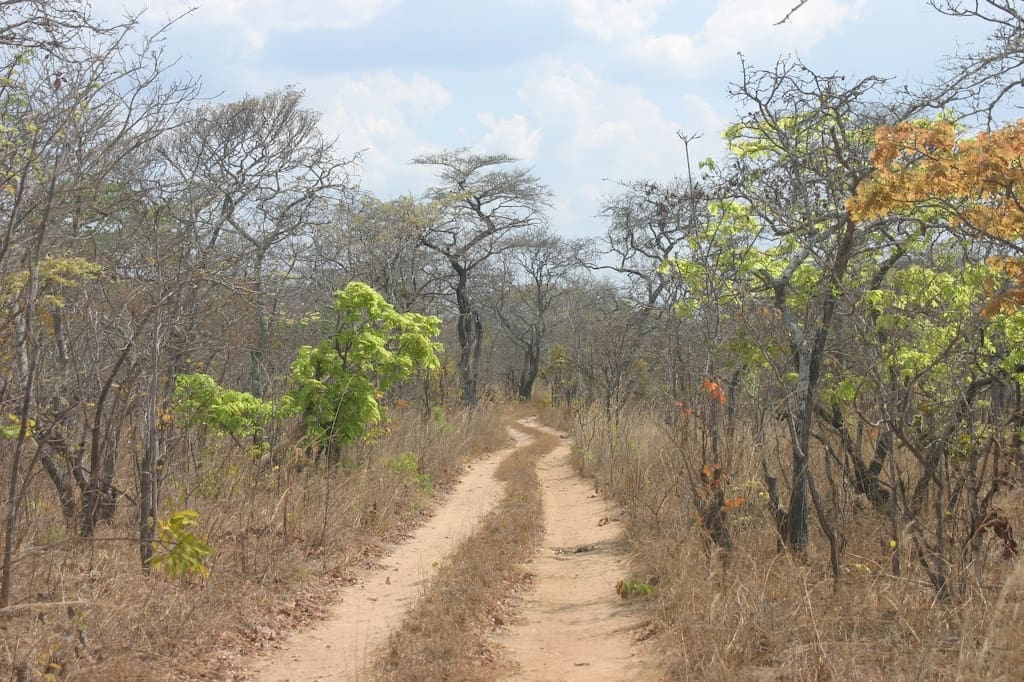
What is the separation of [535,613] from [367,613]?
4.34ft

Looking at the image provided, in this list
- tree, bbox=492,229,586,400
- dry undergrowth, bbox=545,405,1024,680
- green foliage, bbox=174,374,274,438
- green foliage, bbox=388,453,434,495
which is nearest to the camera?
dry undergrowth, bbox=545,405,1024,680

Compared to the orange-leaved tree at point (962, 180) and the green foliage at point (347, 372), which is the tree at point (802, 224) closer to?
the orange-leaved tree at point (962, 180)

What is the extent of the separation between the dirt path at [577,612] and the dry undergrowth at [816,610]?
27cm

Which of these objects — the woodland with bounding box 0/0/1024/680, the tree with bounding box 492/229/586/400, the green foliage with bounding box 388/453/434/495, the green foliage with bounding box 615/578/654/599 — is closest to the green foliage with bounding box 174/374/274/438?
the woodland with bounding box 0/0/1024/680

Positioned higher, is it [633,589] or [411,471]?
[411,471]

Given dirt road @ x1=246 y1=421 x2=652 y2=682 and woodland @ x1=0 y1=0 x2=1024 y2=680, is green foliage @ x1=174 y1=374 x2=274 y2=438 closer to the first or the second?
woodland @ x1=0 y1=0 x2=1024 y2=680

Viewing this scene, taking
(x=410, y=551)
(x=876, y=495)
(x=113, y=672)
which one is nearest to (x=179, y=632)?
(x=113, y=672)

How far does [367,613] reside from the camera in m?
7.40

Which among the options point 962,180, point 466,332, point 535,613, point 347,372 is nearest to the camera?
point 962,180

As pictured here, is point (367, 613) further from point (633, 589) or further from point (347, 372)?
point (347, 372)

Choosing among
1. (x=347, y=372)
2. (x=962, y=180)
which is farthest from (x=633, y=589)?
(x=347, y=372)

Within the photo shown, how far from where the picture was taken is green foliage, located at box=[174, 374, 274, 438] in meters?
9.70

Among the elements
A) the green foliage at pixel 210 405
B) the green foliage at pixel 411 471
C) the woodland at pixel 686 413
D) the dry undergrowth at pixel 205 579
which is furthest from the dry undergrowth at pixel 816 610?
the green foliage at pixel 411 471

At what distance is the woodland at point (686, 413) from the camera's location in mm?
5211
